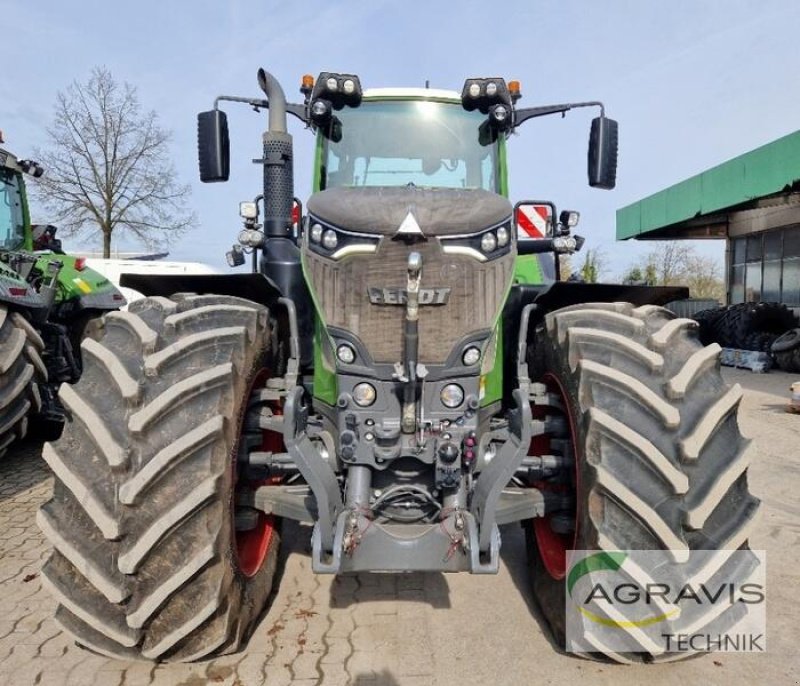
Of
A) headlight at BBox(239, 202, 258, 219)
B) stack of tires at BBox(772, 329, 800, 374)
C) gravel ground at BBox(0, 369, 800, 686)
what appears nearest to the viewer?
gravel ground at BBox(0, 369, 800, 686)

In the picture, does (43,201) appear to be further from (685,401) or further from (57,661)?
(685,401)

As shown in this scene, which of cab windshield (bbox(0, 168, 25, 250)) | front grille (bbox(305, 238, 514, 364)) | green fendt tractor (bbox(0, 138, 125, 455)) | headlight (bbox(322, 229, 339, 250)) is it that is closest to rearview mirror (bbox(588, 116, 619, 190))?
front grille (bbox(305, 238, 514, 364))

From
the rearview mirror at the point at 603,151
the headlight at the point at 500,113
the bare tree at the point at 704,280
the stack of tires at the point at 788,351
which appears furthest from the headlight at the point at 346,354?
the bare tree at the point at 704,280

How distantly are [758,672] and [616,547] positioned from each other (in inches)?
39.8

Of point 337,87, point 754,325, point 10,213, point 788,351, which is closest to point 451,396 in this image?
point 337,87

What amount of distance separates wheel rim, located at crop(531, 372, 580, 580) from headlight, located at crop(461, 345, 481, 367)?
1.44 feet

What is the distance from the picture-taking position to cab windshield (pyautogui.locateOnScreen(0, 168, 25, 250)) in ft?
23.0

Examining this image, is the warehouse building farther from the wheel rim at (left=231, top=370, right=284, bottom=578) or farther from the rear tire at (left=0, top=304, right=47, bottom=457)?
the rear tire at (left=0, top=304, right=47, bottom=457)

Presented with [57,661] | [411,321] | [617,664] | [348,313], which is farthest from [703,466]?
[57,661]

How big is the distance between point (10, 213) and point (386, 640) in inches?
268

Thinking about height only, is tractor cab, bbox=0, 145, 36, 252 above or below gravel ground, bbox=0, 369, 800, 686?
above

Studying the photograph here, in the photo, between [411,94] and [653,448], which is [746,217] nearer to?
[411,94]

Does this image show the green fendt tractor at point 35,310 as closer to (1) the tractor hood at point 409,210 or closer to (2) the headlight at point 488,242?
(1) the tractor hood at point 409,210

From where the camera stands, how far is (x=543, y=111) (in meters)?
3.82
